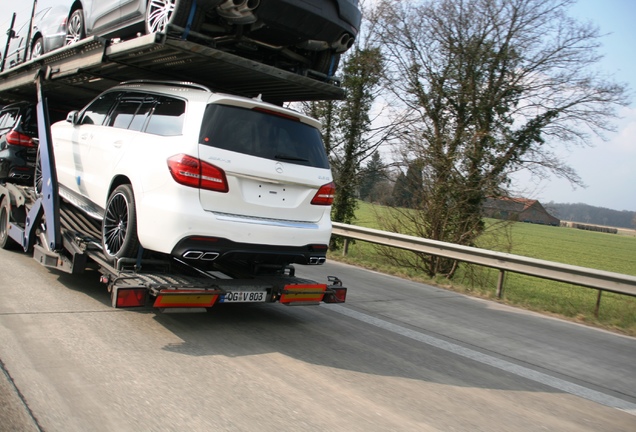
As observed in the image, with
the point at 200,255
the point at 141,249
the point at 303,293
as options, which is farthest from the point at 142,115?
the point at 303,293

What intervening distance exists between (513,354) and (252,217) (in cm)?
310

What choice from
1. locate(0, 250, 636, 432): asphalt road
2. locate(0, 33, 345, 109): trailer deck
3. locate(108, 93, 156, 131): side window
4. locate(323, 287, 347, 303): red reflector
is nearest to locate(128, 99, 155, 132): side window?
locate(108, 93, 156, 131): side window

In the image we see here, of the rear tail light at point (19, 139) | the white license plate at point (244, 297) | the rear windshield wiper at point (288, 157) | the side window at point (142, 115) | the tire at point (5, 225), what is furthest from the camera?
the rear tail light at point (19, 139)

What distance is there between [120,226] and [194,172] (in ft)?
3.91

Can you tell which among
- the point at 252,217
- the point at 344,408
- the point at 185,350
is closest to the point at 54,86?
the point at 252,217

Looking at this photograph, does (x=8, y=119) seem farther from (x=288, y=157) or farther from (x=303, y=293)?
(x=303, y=293)

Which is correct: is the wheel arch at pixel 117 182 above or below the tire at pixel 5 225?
above

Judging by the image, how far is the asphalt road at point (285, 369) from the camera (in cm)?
341

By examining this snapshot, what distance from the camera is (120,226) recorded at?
529 cm

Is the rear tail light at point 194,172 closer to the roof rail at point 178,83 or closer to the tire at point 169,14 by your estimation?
the roof rail at point 178,83

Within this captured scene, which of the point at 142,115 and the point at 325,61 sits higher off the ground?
the point at 325,61

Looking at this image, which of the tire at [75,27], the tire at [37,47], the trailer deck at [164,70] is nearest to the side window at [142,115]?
the trailer deck at [164,70]

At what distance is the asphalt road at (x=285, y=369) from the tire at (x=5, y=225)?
1.01 m

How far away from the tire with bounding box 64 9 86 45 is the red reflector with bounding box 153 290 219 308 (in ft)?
16.2
